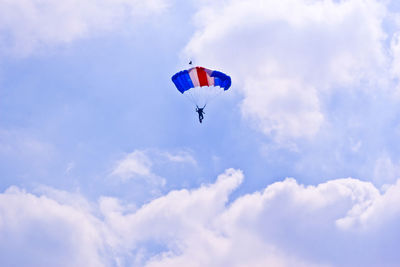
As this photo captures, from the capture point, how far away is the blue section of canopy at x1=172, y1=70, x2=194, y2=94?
78425mm

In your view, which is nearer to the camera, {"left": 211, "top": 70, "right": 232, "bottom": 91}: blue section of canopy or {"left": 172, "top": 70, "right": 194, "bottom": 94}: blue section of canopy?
{"left": 172, "top": 70, "right": 194, "bottom": 94}: blue section of canopy

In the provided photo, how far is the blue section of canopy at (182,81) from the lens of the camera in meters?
78.4

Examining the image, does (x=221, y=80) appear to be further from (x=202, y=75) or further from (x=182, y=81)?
(x=182, y=81)

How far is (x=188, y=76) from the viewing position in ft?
258

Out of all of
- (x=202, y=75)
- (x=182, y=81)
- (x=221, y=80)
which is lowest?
(x=182, y=81)

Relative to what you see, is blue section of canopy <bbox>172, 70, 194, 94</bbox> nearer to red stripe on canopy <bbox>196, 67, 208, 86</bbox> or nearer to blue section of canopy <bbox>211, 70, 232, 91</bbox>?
red stripe on canopy <bbox>196, 67, 208, 86</bbox>

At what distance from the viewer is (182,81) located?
78.9 meters

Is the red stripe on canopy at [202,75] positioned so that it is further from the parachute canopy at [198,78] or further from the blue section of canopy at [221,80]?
the blue section of canopy at [221,80]

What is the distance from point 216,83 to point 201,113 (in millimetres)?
4455

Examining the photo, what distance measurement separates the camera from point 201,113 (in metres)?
80.0

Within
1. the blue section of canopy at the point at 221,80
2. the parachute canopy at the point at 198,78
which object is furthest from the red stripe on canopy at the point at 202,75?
the blue section of canopy at the point at 221,80

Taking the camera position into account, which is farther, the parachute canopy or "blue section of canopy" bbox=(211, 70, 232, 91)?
"blue section of canopy" bbox=(211, 70, 232, 91)

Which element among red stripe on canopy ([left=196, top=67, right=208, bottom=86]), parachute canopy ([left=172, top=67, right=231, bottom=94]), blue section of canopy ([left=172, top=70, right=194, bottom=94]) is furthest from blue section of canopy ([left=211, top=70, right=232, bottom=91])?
blue section of canopy ([left=172, top=70, right=194, bottom=94])

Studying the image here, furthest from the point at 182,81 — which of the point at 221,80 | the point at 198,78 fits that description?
the point at 221,80
